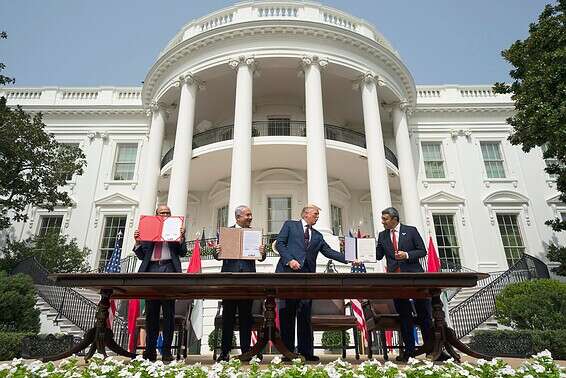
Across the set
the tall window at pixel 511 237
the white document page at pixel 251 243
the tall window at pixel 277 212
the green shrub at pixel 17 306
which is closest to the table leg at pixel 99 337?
the white document page at pixel 251 243

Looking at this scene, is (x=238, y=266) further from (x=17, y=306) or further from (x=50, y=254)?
(x=50, y=254)

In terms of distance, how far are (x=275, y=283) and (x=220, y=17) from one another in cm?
1605

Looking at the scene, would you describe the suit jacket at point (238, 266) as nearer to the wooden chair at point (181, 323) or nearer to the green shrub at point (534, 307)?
the wooden chair at point (181, 323)

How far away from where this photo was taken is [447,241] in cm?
1864

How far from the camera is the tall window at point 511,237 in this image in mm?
18188

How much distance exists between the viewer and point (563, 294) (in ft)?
34.8

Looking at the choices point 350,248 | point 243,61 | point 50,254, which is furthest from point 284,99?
point 350,248

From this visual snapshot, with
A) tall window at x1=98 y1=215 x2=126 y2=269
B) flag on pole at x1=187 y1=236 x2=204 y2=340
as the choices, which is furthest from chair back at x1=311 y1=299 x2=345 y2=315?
tall window at x1=98 y1=215 x2=126 y2=269

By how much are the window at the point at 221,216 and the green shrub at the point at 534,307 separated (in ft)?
36.2

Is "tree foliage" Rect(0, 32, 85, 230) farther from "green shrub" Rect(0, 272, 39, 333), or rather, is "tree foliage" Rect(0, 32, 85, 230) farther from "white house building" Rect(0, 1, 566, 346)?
"green shrub" Rect(0, 272, 39, 333)

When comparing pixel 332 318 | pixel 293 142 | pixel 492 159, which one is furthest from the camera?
pixel 492 159

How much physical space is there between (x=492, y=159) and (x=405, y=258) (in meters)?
17.6

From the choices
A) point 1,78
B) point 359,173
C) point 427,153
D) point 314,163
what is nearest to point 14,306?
point 1,78

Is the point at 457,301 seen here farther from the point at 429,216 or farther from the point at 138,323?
the point at 138,323
